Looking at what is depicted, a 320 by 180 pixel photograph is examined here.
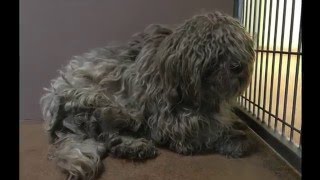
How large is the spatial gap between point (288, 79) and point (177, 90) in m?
0.23

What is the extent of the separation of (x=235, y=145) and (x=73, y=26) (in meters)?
0.40

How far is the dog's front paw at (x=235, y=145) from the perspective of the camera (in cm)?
81

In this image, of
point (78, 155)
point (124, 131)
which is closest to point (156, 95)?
point (124, 131)

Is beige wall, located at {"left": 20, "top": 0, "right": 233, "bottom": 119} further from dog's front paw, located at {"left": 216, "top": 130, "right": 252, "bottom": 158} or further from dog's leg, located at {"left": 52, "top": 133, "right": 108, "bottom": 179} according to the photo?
dog's front paw, located at {"left": 216, "top": 130, "right": 252, "bottom": 158}

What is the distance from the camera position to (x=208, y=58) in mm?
817

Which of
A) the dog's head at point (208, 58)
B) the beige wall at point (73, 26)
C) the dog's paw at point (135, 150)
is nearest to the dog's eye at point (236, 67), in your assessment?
the dog's head at point (208, 58)

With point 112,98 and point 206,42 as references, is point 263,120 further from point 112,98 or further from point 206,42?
point 112,98

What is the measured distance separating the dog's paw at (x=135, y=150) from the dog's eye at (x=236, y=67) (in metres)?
0.22

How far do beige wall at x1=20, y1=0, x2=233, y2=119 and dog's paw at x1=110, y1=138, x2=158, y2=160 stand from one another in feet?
0.69

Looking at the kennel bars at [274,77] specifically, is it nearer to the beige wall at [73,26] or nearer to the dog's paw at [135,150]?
the beige wall at [73,26]

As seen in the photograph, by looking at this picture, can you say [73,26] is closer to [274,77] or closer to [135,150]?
[135,150]

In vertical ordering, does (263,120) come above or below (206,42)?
below
